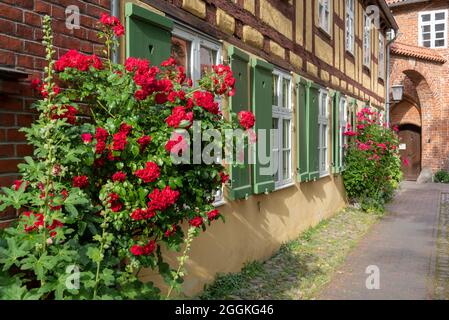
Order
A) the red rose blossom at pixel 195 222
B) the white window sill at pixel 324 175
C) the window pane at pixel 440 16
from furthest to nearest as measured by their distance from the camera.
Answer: the window pane at pixel 440 16, the white window sill at pixel 324 175, the red rose blossom at pixel 195 222

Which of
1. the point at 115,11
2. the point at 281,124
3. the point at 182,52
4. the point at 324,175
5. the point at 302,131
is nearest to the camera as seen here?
the point at 115,11

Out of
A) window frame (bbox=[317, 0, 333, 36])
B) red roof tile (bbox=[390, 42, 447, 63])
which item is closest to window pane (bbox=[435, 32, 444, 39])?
red roof tile (bbox=[390, 42, 447, 63])

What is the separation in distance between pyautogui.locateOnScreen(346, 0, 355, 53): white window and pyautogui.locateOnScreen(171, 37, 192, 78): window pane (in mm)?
8030

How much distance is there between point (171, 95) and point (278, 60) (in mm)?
4383

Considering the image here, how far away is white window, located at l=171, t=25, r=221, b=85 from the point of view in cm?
454

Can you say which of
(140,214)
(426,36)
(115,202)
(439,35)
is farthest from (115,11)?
(426,36)

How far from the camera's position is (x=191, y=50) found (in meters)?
4.74

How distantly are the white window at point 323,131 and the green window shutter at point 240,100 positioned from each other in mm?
3901

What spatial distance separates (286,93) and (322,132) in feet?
8.25

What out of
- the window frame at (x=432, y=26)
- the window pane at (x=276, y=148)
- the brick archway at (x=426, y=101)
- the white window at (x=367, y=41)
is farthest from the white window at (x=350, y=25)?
the window frame at (x=432, y=26)

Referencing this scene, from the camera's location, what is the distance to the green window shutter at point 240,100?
5316 millimetres

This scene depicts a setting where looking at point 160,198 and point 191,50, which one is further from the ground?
point 191,50

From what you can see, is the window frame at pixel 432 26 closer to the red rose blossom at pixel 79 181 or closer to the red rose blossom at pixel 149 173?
the red rose blossom at pixel 149 173

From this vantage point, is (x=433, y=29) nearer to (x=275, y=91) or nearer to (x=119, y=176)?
(x=275, y=91)
